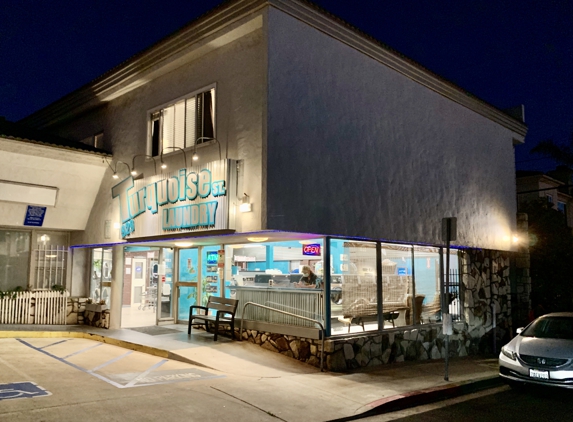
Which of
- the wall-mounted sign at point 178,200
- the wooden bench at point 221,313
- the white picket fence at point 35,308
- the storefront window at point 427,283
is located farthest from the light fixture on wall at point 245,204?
the white picket fence at point 35,308

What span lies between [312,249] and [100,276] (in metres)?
7.69

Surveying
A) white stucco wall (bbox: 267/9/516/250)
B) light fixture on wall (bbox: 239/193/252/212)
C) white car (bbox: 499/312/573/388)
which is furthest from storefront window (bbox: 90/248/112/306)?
white car (bbox: 499/312/573/388)

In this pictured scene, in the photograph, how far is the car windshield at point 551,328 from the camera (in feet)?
36.5

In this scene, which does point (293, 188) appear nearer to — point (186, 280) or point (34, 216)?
point (186, 280)

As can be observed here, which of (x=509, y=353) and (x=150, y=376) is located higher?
(x=509, y=353)

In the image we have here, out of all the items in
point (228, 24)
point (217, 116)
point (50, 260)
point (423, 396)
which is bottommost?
point (423, 396)

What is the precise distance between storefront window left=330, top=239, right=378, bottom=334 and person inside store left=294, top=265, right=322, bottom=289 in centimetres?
40

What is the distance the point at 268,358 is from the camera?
11.5 meters

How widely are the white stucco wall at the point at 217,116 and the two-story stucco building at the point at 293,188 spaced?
45 mm

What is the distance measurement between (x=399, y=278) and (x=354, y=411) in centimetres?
583

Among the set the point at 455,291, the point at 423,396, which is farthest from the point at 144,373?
the point at 455,291

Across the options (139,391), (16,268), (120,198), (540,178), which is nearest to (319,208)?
(139,391)

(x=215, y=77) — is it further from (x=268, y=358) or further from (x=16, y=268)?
(x=16, y=268)

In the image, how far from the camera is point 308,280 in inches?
477
